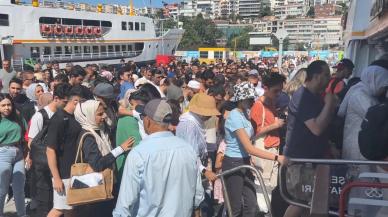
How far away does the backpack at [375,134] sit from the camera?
269 centimetres

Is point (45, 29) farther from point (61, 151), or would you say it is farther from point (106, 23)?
point (61, 151)

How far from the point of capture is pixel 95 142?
383cm

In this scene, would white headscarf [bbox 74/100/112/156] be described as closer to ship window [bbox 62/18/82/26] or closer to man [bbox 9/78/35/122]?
man [bbox 9/78/35/122]

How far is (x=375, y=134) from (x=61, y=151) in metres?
2.62

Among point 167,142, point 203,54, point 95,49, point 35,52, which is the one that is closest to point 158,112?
point 167,142

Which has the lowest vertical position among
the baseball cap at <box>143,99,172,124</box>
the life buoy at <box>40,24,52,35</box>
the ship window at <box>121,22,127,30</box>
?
the baseball cap at <box>143,99,172,124</box>

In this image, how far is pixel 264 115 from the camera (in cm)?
505

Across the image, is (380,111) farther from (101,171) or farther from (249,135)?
(101,171)

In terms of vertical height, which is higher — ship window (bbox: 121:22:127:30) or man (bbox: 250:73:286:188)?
ship window (bbox: 121:22:127:30)

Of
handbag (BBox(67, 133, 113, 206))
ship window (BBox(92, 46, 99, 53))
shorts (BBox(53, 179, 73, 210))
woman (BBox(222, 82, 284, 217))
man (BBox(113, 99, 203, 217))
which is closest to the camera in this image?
man (BBox(113, 99, 203, 217))

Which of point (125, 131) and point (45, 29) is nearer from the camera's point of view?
point (125, 131)

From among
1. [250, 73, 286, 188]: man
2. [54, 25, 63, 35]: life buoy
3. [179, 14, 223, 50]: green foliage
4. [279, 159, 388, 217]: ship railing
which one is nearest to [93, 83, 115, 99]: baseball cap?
[250, 73, 286, 188]: man

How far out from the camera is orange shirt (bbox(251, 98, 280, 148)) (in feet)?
16.4

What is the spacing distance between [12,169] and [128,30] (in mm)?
32694
